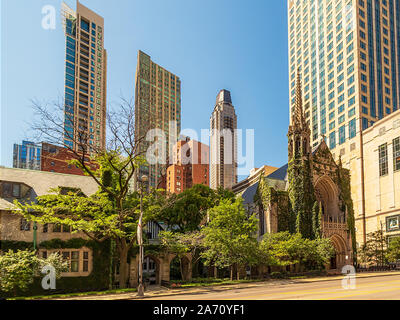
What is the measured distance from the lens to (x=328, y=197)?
183 feet

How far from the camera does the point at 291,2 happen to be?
399ft

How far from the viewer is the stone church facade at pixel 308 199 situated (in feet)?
163

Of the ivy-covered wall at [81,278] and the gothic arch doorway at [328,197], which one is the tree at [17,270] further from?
the gothic arch doorway at [328,197]

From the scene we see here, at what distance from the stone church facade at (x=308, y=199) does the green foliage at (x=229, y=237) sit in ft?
52.1

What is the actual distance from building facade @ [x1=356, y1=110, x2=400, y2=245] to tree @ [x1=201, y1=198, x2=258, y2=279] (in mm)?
41079

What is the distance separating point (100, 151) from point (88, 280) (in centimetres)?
1103

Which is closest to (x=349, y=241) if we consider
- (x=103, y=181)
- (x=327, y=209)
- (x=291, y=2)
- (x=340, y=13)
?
(x=327, y=209)

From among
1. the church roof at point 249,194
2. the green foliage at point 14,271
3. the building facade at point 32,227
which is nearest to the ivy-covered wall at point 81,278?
the building facade at point 32,227

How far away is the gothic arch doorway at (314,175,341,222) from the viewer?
5434 cm

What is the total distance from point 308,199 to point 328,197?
25.2 feet

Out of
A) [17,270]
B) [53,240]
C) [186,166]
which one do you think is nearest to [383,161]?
[53,240]

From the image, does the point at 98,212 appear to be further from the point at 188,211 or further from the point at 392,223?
the point at 392,223

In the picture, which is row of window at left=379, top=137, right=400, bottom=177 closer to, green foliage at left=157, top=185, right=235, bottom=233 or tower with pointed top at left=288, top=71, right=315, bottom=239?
tower with pointed top at left=288, top=71, right=315, bottom=239

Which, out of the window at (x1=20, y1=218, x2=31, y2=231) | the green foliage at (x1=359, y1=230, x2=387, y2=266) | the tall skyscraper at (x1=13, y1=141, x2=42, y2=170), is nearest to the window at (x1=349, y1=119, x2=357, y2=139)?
the green foliage at (x1=359, y1=230, x2=387, y2=266)
